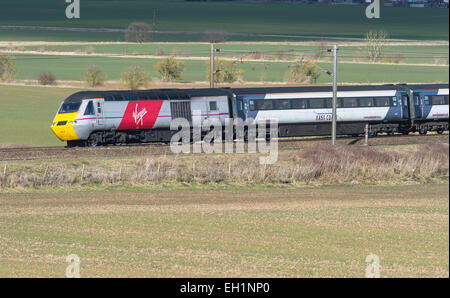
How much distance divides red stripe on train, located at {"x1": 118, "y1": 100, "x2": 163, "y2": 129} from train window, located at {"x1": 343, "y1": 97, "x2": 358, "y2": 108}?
13.1 metres

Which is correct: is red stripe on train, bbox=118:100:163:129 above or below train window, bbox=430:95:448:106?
below

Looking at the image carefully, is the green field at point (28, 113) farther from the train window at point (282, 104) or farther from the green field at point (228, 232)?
the green field at point (228, 232)

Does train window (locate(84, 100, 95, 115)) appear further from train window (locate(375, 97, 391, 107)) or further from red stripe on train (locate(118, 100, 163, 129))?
train window (locate(375, 97, 391, 107))

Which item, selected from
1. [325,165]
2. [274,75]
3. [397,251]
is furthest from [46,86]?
[397,251]

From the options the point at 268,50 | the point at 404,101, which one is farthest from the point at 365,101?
the point at 268,50

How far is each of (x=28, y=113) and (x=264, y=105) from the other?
1379 inches

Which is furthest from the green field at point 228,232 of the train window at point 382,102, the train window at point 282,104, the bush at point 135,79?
the bush at point 135,79

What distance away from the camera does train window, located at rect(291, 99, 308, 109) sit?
55.0 m

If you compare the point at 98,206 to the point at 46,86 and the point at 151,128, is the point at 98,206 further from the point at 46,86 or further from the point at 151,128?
the point at 46,86

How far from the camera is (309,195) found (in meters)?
42.8

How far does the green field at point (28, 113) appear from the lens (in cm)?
6546

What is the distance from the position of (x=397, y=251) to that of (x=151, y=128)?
81.7 feet

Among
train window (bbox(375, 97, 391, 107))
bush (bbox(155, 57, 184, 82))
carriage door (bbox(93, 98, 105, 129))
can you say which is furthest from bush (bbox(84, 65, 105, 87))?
carriage door (bbox(93, 98, 105, 129))

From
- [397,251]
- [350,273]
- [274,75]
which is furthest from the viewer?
[274,75]
